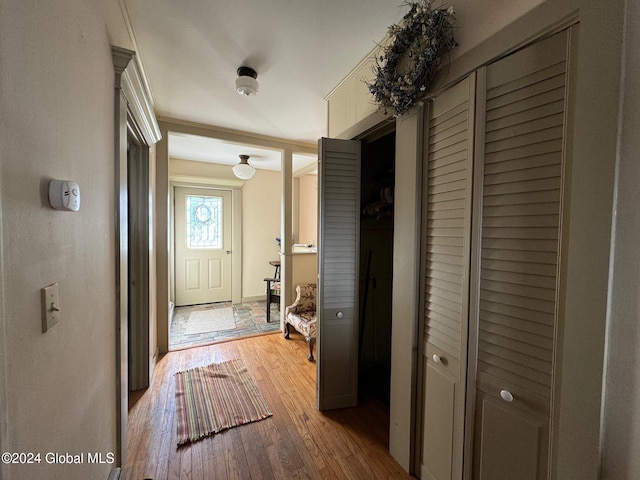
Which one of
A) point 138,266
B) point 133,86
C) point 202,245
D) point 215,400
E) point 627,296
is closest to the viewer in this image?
point 627,296

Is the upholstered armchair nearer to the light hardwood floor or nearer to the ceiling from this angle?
the light hardwood floor

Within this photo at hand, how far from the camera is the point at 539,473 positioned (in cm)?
88

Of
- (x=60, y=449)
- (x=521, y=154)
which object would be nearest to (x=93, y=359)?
(x=60, y=449)

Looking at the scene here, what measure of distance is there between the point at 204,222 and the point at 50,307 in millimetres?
4177

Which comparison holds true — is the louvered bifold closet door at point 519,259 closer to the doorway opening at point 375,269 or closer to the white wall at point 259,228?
the doorway opening at point 375,269

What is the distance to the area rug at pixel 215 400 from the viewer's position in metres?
1.77

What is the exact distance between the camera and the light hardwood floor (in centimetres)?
146

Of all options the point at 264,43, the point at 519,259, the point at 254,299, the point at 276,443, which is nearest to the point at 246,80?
the point at 264,43

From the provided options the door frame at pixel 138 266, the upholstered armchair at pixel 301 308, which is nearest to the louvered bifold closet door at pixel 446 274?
the upholstered armchair at pixel 301 308

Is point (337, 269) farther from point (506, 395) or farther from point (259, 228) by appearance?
point (259, 228)

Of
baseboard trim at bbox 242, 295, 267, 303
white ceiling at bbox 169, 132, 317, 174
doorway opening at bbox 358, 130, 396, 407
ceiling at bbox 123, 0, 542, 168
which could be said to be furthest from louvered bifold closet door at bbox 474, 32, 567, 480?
baseboard trim at bbox 242, 295, 267, 303

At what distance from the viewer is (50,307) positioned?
0.69 meters

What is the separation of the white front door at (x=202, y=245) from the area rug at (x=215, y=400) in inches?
90.1

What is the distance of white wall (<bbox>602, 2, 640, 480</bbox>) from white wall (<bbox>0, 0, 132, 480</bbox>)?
1.39 meters
